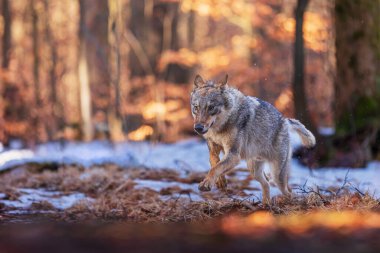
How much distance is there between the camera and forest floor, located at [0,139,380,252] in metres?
3.90

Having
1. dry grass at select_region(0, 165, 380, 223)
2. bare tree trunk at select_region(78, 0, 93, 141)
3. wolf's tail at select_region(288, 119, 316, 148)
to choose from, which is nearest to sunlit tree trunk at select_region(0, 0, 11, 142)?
bare tree trunk at select_region(78, 0, 93, 141)

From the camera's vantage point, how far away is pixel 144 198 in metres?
7.81

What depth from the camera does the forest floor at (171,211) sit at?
3.90 metres

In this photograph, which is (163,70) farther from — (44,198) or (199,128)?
(199,128)

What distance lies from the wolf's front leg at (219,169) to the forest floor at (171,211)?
21 cm

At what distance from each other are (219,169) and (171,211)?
738mm

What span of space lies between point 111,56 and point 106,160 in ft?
34.5

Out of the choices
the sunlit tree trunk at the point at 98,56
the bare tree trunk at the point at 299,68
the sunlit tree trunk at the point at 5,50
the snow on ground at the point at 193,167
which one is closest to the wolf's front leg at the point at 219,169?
the snow on ground at the point at 193,167

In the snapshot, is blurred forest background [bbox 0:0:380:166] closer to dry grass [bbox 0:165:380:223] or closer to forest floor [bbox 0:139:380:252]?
forest floor [bbox 0:139:380:252]

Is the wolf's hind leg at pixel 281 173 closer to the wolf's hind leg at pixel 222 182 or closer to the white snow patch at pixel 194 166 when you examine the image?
the white snow patch at pixel 194 166

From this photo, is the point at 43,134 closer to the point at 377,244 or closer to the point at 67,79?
the point at 67,79

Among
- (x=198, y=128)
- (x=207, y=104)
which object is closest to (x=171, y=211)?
(x=198, y=128)

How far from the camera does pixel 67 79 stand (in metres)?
42.4

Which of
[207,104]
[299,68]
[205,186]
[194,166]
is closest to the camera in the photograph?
[205,186]
